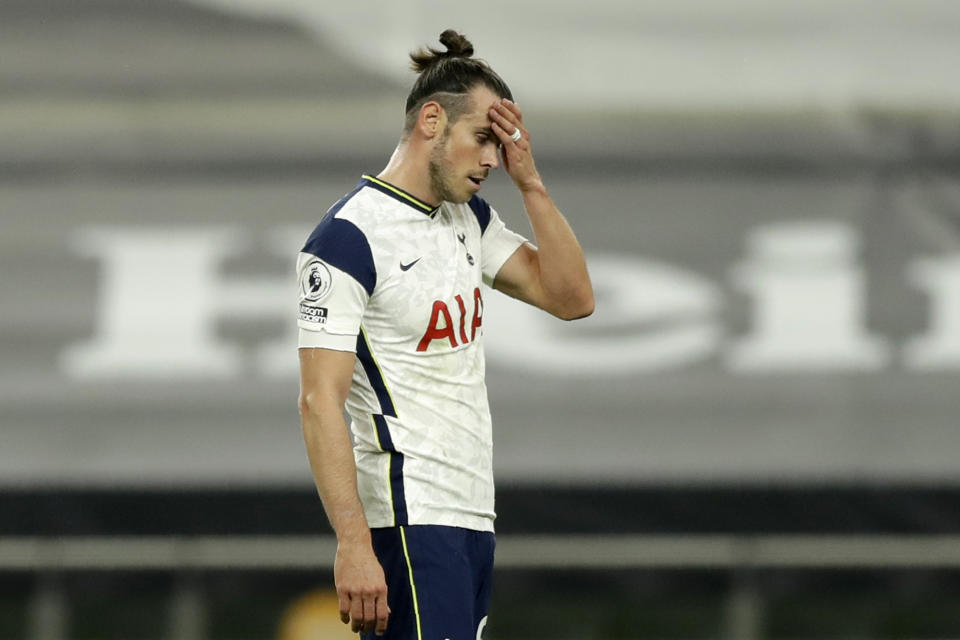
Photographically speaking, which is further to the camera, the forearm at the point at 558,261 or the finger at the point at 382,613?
the forearm at the point at 558,261

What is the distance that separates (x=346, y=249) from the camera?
2.65 metres

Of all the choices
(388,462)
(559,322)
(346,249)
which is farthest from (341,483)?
(559,322)

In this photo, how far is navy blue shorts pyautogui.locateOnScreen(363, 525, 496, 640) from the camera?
2607 mm

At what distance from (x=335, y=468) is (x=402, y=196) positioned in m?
0.55

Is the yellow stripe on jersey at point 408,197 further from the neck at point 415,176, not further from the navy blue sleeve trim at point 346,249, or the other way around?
the navy blue sleeve trim at point 346,249

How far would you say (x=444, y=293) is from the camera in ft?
8.96

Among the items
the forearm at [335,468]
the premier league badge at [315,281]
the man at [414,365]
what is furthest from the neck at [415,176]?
the forearm at [335,468]

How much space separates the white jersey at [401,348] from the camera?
2.64m

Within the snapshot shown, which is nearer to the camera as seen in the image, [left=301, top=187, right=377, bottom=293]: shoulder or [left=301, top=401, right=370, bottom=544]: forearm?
[left=301, top=401, right=370, bottom=544]: forearm

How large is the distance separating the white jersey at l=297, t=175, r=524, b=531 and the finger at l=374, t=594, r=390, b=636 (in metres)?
0.18

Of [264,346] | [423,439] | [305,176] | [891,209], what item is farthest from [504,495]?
[423,439]

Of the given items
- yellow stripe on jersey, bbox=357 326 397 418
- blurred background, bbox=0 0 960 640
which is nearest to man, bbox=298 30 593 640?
yellow stripe on jersey, bbox=357 326 397 418

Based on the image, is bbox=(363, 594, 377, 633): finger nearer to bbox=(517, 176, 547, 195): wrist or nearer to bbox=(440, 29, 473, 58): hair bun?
bbox=(517, 176, 547, 195): wrist

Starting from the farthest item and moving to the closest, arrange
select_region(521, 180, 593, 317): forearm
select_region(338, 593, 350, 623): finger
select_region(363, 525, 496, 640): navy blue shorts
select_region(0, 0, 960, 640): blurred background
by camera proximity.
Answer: select_region(0, 0, 960, 640): blurred background
select_region(521, 180, 593, 317): forearm
select_region(363, 525, 496, 640): navy blue shorts
select_region(338, 593, 350, 623): finger
